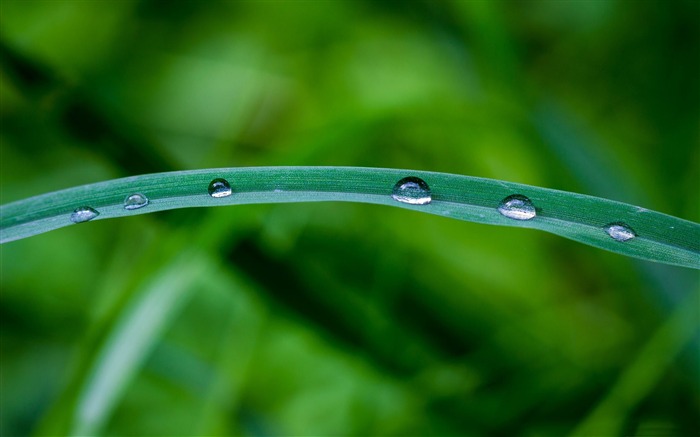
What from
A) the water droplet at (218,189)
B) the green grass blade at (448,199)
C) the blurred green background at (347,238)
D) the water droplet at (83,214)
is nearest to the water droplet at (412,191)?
the green grass blade at (448,199)

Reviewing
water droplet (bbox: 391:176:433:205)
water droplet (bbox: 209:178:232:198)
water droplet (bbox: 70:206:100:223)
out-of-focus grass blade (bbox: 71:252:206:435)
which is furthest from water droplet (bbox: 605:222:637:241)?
out-of-focus grass blade (bbox: 71:252:206:435)

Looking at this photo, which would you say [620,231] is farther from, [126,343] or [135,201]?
[126,343]

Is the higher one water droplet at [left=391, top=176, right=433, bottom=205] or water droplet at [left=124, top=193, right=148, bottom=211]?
water droplet at [left=391, top=176, right=433, bottom=205]

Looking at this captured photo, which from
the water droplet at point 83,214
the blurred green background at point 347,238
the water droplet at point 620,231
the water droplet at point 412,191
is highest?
the blurred green background at point 347,238

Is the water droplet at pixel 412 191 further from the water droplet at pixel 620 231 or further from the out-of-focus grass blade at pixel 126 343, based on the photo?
the out-of-focus grass blade at pixel 126 343

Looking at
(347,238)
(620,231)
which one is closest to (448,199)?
(620,231)

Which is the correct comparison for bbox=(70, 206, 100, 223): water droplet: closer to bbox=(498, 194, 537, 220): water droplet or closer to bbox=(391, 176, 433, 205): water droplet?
bbox=(391, 176, 433, 205): water droplet
